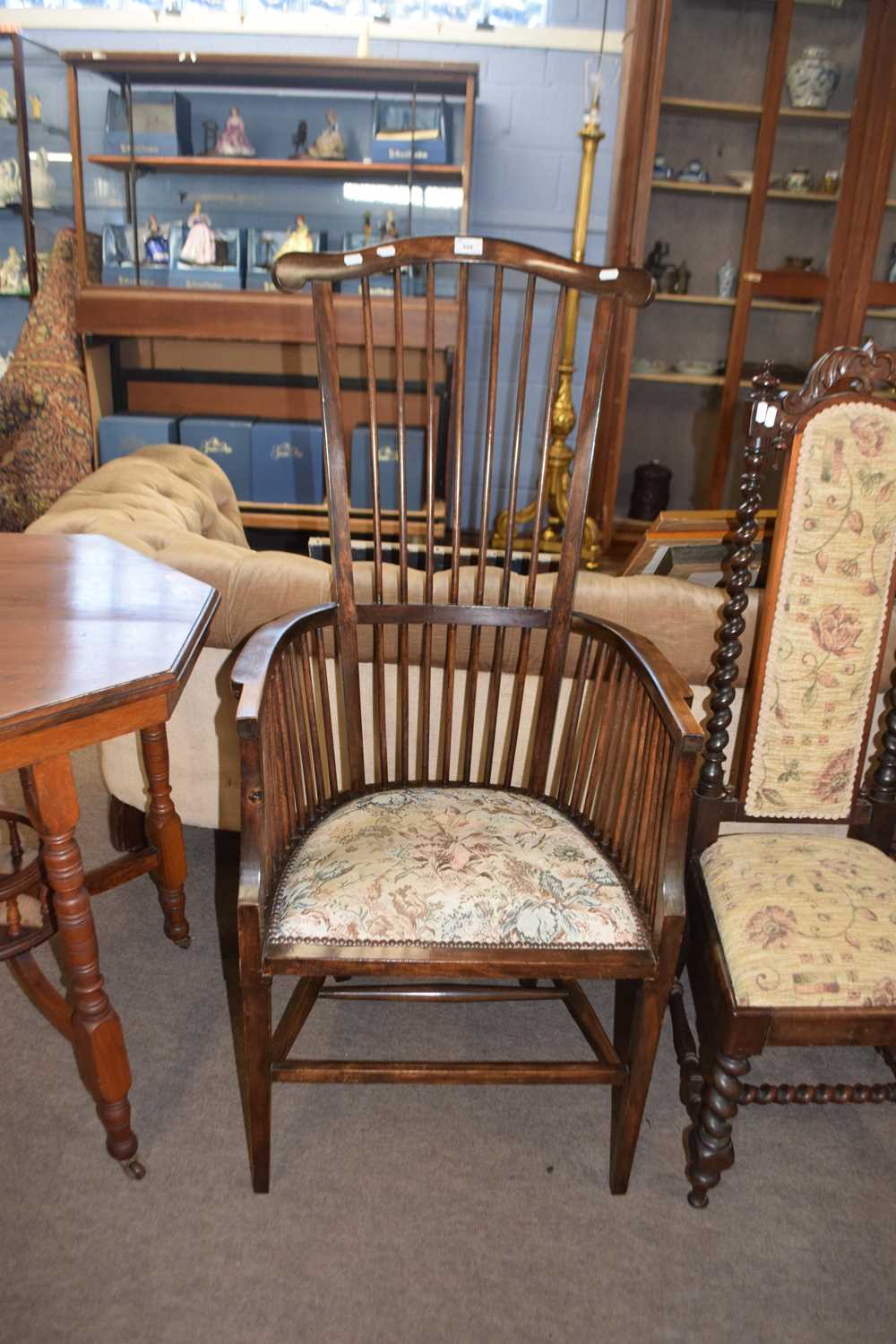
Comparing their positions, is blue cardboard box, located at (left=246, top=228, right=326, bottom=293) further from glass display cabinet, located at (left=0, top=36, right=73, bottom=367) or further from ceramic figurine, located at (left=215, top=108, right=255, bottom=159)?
glass display cabinet, located at (left=0, top=36, right=73, bottom=367)

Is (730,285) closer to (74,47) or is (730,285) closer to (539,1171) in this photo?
(74,47)

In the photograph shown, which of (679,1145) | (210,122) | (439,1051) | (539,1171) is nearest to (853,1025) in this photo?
(679,1145)

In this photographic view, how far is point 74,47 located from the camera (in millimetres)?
3732

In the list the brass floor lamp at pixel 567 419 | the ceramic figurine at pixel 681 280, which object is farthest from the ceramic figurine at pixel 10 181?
the ceramic figurine at pixel 681 280

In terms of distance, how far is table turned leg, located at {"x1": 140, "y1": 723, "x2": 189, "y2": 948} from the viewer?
160 cm

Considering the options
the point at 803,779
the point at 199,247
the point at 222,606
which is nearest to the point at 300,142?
the point at 199,247

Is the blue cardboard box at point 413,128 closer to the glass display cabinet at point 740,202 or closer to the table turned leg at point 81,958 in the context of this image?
the glass display cabinet at point 740,202

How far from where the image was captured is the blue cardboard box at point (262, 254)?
141 inches

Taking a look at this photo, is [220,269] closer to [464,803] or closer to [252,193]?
[252,193]

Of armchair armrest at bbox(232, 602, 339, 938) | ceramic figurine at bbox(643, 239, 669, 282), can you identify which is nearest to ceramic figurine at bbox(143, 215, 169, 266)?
ceramic figurine at bbox(643, 239, 669, 282)

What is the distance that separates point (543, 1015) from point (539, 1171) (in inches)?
13.1

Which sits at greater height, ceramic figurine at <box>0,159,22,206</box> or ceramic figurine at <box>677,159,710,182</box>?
ceramic figurine at <box>677,159,710,182</box>

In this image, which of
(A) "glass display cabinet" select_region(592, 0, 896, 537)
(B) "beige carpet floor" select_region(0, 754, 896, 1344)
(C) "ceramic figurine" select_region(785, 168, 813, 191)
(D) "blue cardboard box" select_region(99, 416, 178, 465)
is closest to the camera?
(B) "beige carpet floor" select_region(0, 754, 896, 1344)

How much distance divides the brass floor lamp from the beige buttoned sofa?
1573 millimetres
